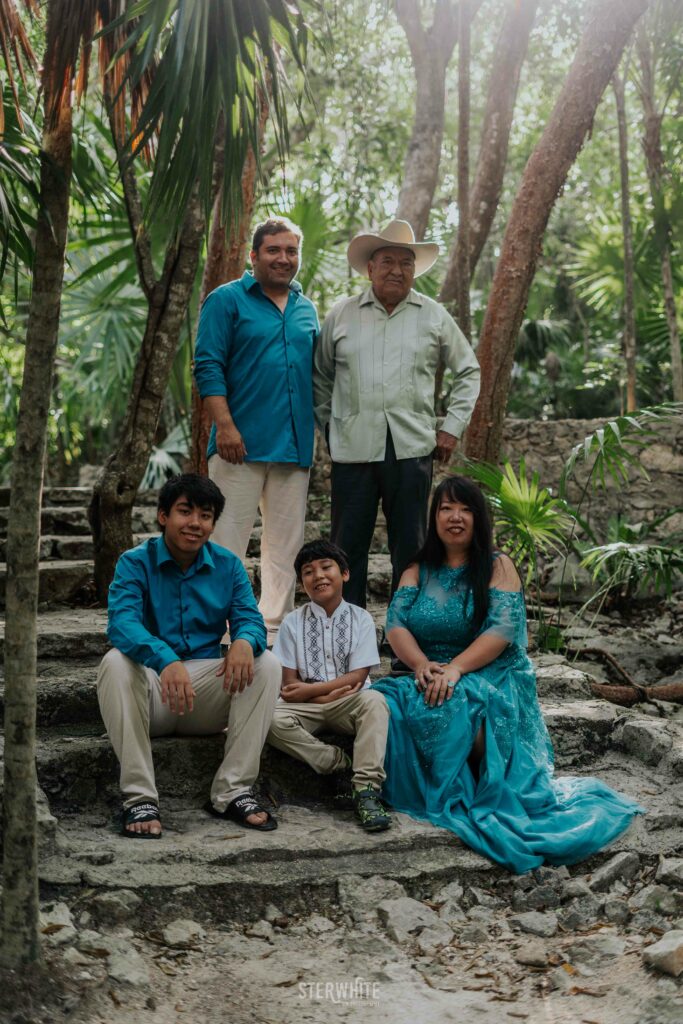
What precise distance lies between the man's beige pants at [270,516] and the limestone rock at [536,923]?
1.56 meters

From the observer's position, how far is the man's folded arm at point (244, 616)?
3.66 m

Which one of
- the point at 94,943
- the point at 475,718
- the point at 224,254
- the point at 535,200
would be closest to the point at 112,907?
the point at 94,943

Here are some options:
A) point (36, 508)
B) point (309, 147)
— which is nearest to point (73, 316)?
point (309, 147)

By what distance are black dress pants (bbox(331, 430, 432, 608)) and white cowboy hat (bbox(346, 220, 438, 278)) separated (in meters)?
0.83

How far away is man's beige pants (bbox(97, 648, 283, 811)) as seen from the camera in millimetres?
3475

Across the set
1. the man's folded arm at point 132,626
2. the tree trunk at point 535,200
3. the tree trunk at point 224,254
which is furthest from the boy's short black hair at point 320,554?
the tree trunk at point 535,200

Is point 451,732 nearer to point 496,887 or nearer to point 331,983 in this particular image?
point 496,887

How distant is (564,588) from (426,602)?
336 centimetres

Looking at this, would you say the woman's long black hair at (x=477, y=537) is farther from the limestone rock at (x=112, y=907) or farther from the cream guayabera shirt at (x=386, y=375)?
the limestone rock at (x=112, y=907)

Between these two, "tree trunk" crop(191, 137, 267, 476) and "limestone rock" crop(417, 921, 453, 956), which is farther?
"tree trunk" crop(191, 137, 267, 476)

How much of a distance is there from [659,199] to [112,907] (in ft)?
24.4

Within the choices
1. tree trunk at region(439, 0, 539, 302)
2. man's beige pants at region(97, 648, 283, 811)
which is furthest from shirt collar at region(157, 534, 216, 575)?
tree trunk at region(439, 0, 539, 302)

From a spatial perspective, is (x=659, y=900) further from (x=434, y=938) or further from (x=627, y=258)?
(x=627, y=258)

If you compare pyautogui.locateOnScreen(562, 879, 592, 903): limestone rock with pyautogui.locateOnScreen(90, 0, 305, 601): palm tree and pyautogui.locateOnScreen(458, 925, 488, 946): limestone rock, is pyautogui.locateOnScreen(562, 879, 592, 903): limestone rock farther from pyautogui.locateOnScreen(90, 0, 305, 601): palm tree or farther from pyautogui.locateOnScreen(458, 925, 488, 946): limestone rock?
pyautogui.locateOnScreen(90, 0, 305, 601): palm tree
